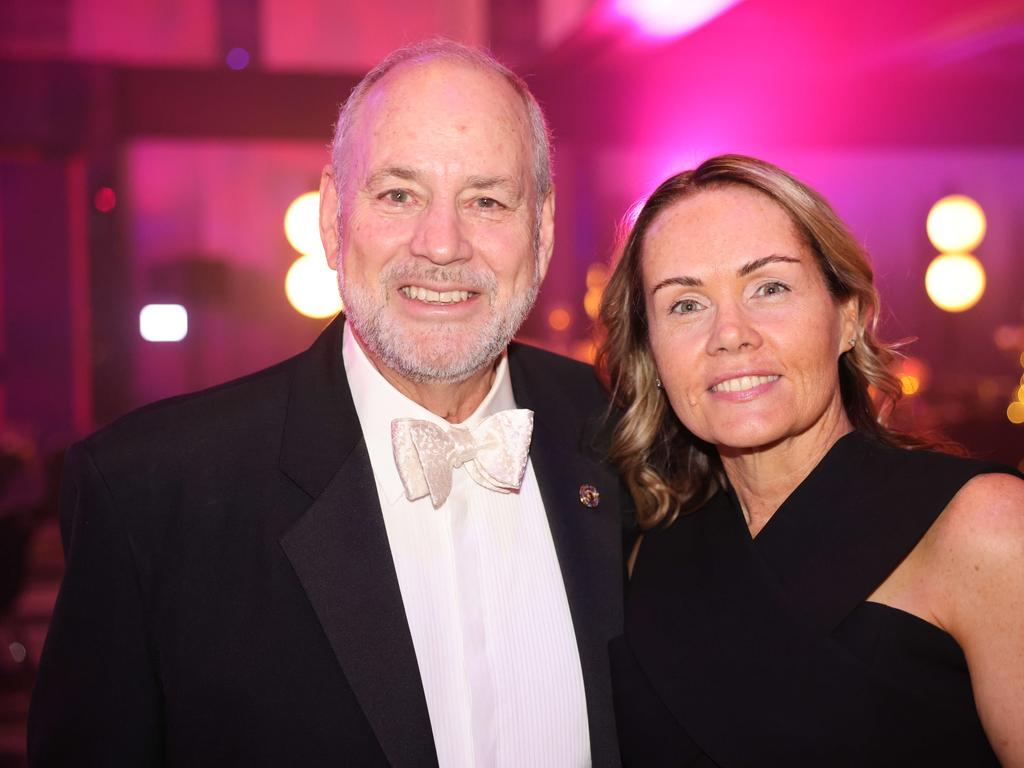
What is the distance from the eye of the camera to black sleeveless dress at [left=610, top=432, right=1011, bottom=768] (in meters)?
1.71

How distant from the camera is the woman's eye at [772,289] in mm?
1976

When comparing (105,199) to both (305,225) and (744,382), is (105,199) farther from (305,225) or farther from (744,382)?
(744,382)

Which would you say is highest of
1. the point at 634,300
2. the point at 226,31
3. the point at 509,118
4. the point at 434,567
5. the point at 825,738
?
the point at 226,31

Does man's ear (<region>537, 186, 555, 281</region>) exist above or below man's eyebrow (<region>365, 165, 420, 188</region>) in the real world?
below

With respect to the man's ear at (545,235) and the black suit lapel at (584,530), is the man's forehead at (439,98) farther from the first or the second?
the black suit lapel at (584,530)

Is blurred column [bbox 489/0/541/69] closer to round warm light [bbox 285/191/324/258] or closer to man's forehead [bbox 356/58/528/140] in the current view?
round warm light [bbox 285/191/324/258]

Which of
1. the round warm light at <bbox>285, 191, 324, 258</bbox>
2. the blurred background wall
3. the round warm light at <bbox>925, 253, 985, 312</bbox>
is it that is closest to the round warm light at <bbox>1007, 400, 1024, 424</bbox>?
the blurred background wall

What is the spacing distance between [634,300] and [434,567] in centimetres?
80

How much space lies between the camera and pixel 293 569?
1.79 m

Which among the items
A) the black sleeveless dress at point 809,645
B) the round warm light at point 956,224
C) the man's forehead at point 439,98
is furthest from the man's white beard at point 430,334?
the round warm light at point 956,224

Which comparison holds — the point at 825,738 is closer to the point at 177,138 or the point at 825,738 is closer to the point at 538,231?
the point at 538,231

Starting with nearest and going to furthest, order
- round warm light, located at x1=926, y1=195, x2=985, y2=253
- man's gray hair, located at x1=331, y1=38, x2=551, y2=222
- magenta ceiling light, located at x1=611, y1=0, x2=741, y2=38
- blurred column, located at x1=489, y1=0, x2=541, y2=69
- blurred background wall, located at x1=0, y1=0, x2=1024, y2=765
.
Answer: man's gray hair, located at x1=331, y1=38, x2=551, y2=222 → magenta ceiling light, located at x1=611, y1=0, x2=741, y2=38 → blurred background wall, located at x1=0, y1=0, x2=1024, y2=765 → blurred column, located at x1=489, y1=0, x2=541, y2=69 → round warm light, located at x1=926, y1=195, x2=985, y2=253

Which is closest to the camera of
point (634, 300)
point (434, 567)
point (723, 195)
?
point (434, 567)

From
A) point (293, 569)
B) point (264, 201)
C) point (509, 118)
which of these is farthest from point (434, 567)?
point (264, 201)
